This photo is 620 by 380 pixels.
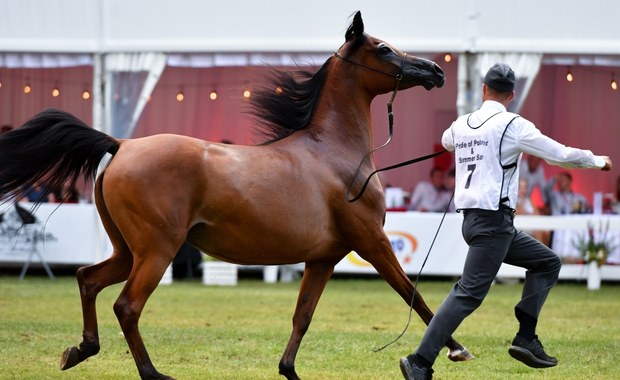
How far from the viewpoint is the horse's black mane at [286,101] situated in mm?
7121

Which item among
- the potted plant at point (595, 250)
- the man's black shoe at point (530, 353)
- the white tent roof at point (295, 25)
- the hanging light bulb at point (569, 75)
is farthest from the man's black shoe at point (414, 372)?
the hanging light bulb at point (569, 75)

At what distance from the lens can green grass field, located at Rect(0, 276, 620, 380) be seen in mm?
7309

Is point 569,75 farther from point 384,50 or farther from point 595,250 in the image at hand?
point 384,50

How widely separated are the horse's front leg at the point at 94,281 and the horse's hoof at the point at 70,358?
8 centimetres

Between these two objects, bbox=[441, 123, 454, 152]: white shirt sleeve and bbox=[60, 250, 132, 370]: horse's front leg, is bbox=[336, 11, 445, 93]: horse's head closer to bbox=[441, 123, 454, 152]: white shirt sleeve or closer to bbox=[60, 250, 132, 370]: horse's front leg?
bbox=[441, 123, 454, 152]: white shirt sleeve

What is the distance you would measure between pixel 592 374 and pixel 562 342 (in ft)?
5.51

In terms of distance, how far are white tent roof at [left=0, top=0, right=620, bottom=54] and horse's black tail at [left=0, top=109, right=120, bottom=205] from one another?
801 cm

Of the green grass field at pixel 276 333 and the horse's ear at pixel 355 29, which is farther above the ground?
the horse's ear at pixel 355 29

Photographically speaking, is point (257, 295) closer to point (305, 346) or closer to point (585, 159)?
point (305, 346)

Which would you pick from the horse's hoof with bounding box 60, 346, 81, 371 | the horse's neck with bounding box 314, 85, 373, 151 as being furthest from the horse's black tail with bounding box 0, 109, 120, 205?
the horse's neck with bounding box 314, 85, 373, 151

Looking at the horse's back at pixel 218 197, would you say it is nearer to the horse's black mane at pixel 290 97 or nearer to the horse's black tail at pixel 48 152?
the horse's black tail at pixel 48 152

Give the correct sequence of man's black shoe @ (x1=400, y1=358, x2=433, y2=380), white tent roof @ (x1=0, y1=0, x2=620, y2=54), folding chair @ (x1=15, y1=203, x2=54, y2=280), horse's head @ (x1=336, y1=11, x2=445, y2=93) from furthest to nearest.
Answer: folding chair @ (x1=15, y1=203, x2=54, y2=280), white tent roof @ (x1=0, y1=0, x2=620, y2=54), horse's head @ (x1=336, y1=11, x2=445, y2=93), man's black shoe @ (x1=400, y1=358, x2=433, y2=380)

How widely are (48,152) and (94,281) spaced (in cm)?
89

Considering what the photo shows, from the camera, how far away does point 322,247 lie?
6816 mm
